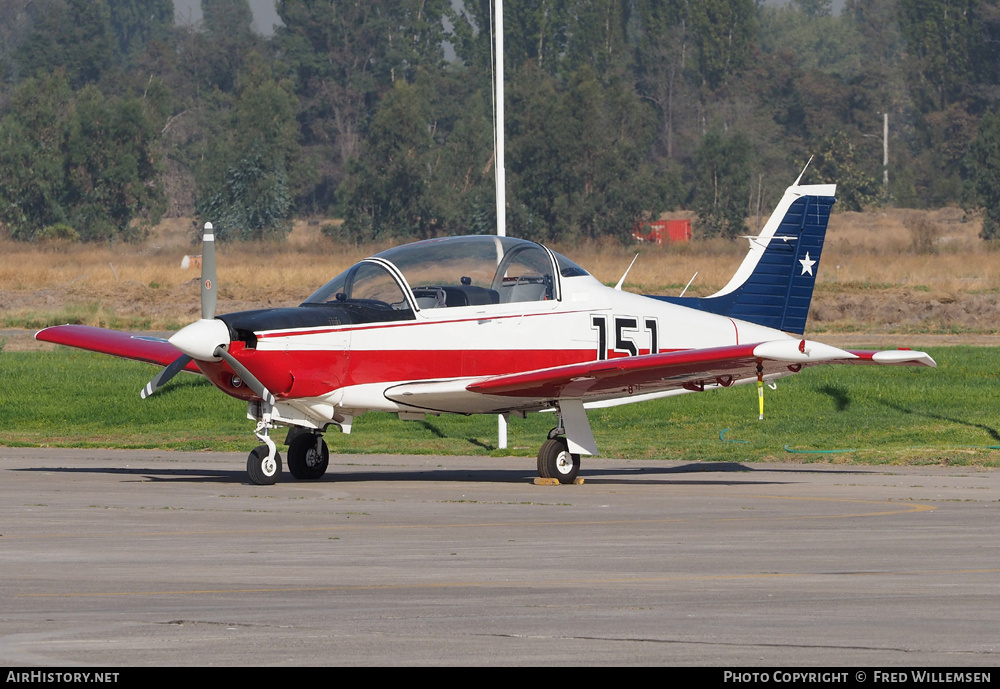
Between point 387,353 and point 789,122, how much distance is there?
90.0 metres

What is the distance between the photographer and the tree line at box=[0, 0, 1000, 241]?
236ft

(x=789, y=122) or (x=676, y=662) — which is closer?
(x=676, y=662)

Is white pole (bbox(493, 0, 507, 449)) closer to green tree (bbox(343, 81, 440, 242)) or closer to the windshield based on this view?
the windshield

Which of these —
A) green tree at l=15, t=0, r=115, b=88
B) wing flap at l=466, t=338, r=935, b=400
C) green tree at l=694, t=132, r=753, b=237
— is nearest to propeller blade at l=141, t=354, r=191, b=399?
wing flap at l=466, t=338, r=935, b=400

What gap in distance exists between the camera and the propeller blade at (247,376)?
42.3ft

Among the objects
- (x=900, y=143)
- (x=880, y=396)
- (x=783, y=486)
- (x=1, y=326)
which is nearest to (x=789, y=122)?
(x=900, y=143)

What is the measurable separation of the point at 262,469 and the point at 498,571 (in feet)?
→ 18.8

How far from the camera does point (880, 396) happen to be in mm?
21391

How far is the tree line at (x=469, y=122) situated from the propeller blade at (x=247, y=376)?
56.0m

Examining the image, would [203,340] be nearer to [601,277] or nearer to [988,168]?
[601,277]

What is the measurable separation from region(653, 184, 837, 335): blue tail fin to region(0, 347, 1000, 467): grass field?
75.4 inches

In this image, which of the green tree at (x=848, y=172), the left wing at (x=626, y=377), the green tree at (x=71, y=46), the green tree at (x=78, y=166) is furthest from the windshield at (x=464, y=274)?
the green tree at (x=71, y=46)

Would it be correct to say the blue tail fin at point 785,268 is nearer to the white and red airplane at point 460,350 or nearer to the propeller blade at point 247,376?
the white and red airplane at point 460,350
